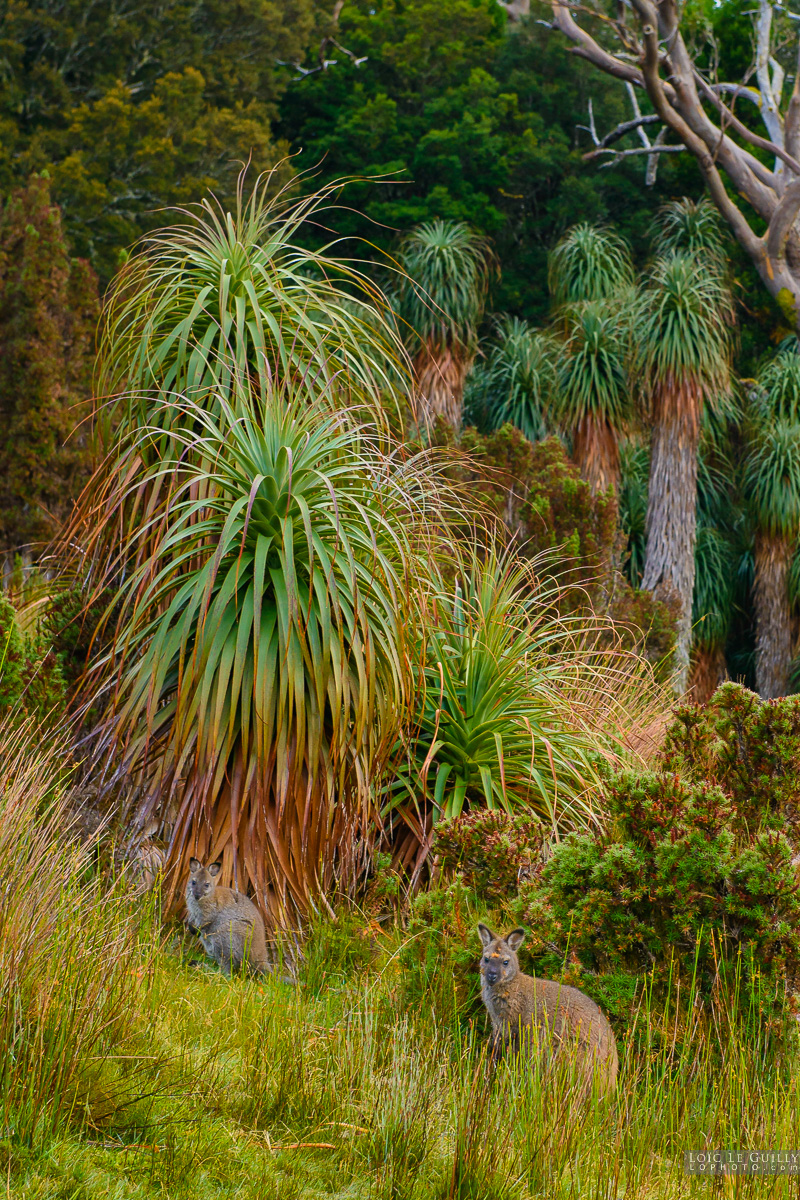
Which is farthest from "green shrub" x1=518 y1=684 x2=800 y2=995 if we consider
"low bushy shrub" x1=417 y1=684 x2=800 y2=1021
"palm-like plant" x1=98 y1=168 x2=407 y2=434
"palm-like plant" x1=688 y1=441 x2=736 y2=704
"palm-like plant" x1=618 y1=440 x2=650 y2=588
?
"palm-like plant" x1=618 y1=440 x2=650 y2=588

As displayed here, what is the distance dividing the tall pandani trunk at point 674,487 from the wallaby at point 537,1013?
14.4 m

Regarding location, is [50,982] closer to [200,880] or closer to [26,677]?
[200,880]

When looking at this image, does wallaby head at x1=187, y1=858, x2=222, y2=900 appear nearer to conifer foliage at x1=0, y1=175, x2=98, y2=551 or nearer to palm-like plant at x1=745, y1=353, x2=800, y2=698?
conifer foliage at x1=0, y1=175, x2=98, y2=551

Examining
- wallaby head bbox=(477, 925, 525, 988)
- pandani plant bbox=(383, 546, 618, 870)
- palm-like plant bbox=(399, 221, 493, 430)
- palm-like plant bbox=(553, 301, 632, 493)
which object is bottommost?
wallaby head bbox=(477, 925, 525, 988)

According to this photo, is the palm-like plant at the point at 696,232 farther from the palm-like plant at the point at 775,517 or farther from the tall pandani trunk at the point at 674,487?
the tall pandani trunk at the point at 674,487

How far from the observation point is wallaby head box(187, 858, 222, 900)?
16.1ft

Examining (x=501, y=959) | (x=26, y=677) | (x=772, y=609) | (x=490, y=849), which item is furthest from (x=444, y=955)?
(x=772, y=609)

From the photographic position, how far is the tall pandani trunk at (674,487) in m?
18.0

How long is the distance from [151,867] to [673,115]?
55.3ft

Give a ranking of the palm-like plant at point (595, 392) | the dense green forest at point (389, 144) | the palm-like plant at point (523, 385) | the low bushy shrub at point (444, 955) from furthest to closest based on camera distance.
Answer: the dense green forest at point (389, 144) < the palm-like plant at point (523, 385) < the palm-like plant at point (595, 392) < the low bushy shrub at point (444, 955)

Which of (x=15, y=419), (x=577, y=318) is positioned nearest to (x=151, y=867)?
(x=15, y=419)

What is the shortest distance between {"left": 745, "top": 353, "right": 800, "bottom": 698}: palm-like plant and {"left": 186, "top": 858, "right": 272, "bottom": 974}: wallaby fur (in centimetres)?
1498

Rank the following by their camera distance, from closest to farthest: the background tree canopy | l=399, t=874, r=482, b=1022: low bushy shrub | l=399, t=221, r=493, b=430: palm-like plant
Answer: l=399, t=874, r=482, b=1022: low bushy shrub < l=399, t=221, r=493, b=430: palm-like plant < the background tree canopy

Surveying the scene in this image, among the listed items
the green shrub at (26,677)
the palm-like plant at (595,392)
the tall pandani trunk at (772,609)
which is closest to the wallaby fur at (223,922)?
the green shrub at (26,677)
